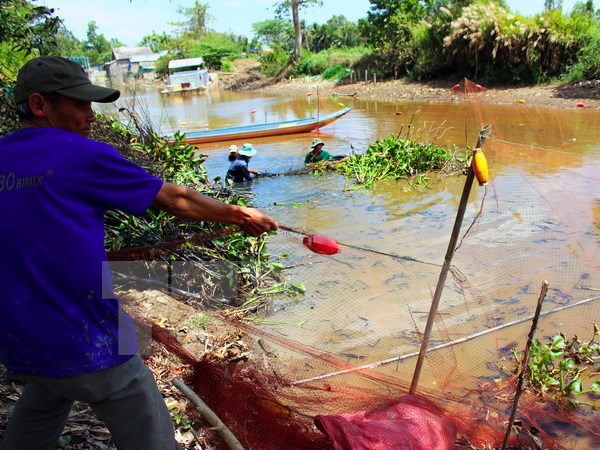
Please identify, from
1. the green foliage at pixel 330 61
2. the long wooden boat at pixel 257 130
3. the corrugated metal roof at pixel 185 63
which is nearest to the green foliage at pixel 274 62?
the green foliage at pixel 330 61

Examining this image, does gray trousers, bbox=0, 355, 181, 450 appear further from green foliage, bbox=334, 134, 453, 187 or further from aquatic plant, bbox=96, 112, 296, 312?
green foliage, bbox=334, 134, 453, 187

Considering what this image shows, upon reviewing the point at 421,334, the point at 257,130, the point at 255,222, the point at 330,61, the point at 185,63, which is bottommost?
the point at 421,334

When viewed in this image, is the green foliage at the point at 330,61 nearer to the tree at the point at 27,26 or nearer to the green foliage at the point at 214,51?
the green foliage at the point at 214,51

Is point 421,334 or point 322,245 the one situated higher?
point 322,245

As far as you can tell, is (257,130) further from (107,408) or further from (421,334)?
(107,408)

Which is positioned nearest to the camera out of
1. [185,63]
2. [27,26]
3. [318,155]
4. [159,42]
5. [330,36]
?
[27,26]

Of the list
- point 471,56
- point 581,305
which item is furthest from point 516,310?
point 471,56

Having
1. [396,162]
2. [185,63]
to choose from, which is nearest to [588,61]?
[396,162]

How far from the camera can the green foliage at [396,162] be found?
29.9 ft

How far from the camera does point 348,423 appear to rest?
209 centimetres

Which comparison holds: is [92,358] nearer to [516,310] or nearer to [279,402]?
[279,402]

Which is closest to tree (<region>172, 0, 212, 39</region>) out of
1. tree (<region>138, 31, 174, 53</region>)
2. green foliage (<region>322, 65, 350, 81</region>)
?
tree (<region>138, 31, 174, 53</region>)

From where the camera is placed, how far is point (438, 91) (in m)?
22.3

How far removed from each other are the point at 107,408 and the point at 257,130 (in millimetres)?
12958
